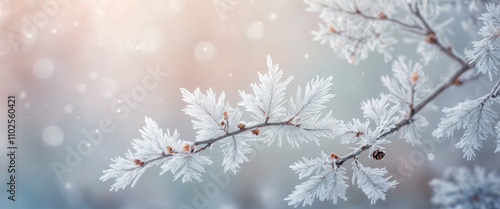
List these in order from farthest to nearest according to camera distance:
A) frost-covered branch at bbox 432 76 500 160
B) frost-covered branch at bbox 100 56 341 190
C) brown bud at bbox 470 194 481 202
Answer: frost-covered branch at bbox 432 76 500 160 < frost-covered branch at bbox 100 56 341 190 < brown bud at bbox 470 194 481 202

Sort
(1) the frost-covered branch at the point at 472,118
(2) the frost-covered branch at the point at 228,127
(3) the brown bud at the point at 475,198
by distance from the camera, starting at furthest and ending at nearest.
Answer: (1) the frost-covered branch at the point at 472,118 < (2) the frost-covered branch at the point at 228,127 < (3) the brown bud at the point at 475,198

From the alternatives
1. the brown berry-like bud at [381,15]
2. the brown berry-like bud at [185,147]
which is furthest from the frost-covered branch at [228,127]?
the brown berry-like bud at [381,15]

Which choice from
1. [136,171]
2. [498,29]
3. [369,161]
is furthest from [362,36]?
[369,161]

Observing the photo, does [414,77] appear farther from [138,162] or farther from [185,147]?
[138,162]

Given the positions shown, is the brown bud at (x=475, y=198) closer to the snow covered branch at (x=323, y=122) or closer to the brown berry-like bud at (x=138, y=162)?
the snow covered branch at (x=323, y=122)

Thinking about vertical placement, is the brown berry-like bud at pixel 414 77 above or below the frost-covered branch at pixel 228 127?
above

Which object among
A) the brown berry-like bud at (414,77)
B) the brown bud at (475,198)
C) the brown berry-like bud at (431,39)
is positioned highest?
the brown berry-like bud at (431,39)

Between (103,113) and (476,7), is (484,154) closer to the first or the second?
(476,7)

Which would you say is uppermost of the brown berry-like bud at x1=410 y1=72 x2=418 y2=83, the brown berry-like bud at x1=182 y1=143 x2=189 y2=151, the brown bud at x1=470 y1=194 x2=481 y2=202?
the brown berry-like bud at x1=410 y1=72 x2=418 y2=83

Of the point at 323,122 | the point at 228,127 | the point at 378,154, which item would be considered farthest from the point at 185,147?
the point at 378,154

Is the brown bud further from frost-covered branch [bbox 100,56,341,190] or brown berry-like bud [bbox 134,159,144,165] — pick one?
brown berry-like bud [bbox 134,159,144,165]

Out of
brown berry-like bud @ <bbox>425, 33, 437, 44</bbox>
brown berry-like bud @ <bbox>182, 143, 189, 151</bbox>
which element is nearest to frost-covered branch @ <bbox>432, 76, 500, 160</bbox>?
brown berry-like bud @ <bbox>425, 33, 437, 44</bbox>
